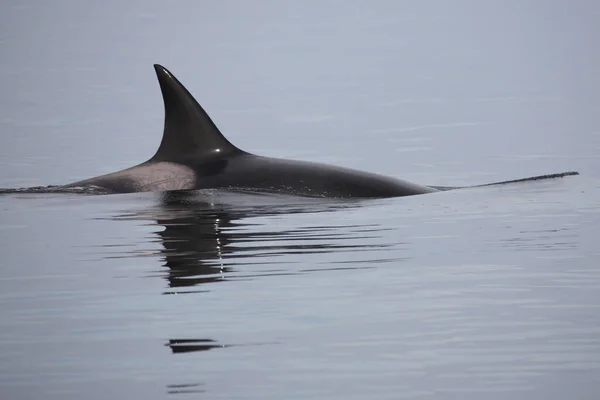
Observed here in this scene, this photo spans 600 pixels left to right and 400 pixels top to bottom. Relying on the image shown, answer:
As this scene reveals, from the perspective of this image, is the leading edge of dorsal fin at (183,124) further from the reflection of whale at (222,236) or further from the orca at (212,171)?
the reflection of whale at (222,236)

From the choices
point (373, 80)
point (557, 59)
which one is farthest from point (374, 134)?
point (557, 59)

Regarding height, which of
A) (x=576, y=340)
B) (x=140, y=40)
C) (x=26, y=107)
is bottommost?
(x=576, y=340)

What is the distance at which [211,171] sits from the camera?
66.2ft

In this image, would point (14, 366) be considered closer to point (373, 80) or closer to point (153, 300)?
point (153, 300)

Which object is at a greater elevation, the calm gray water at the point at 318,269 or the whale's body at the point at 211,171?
the whale's body at the point at 211,171

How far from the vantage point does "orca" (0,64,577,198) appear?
1997cm

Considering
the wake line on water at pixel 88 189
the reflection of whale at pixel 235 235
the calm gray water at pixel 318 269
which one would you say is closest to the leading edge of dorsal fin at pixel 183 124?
the reflection of whale at pixel 235 235

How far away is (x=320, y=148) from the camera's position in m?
30.6

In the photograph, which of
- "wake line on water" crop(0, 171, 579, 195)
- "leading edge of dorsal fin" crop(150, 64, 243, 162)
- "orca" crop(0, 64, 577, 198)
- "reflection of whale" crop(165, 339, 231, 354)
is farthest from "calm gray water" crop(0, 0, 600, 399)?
"leading edge of dorsal fin" crop(150, 64, 243, 162)

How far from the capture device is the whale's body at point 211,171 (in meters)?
20.0

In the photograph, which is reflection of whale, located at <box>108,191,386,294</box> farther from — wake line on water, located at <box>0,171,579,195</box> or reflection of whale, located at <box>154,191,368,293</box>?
wake line on water, located at <box>0,171,579,195</box>

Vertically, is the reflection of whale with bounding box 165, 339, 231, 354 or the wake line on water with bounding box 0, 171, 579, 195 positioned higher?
the wake line on water with bounding box 0, 171, 579, 195

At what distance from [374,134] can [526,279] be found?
2023 cm

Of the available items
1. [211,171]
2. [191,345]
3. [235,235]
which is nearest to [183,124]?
[211,171]
